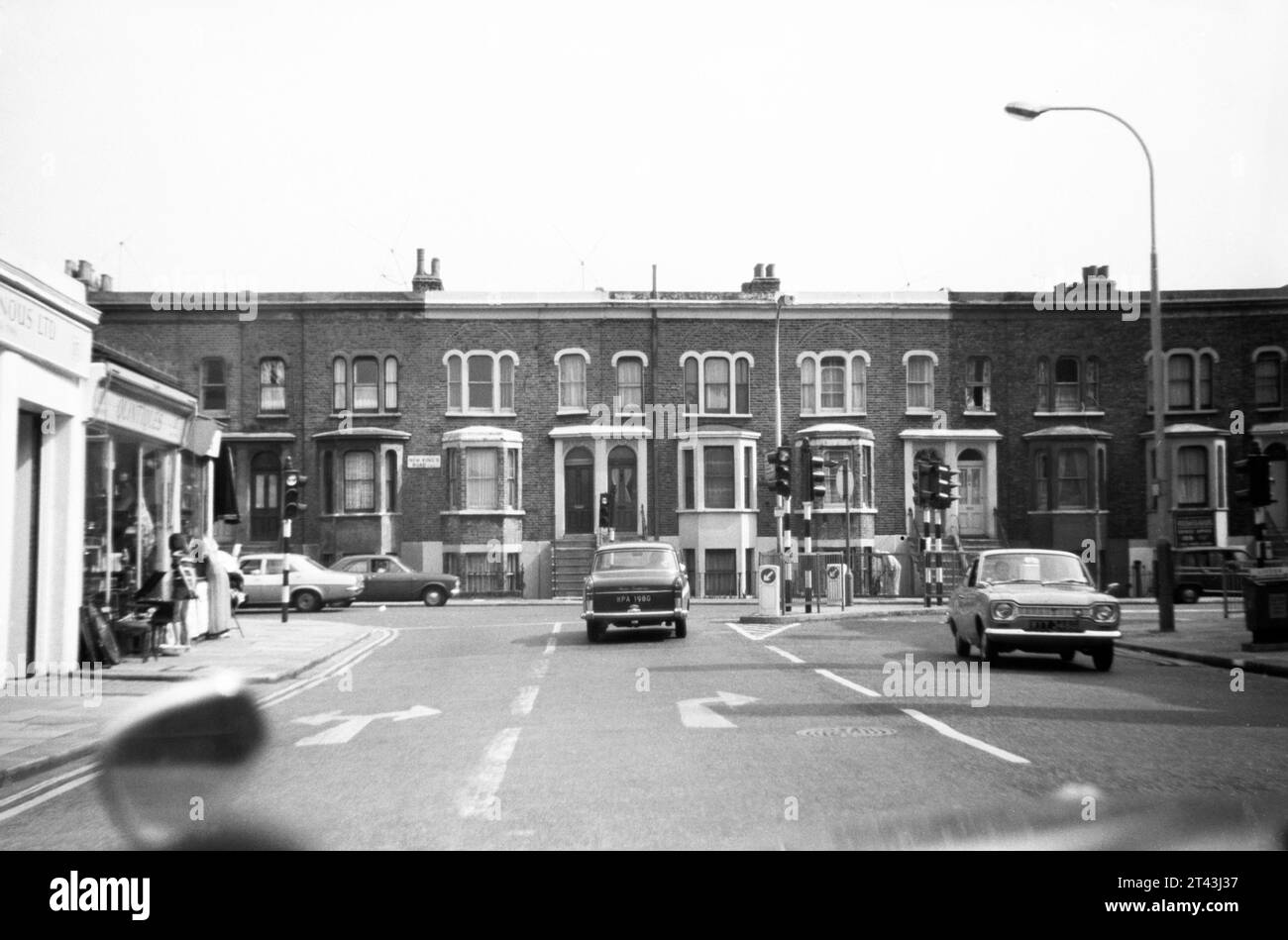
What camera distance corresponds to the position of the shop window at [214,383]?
152 ft

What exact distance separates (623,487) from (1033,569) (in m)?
29.8

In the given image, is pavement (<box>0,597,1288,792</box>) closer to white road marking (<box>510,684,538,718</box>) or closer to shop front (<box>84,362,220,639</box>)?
shop front (<box>84,362,220,639</box>)

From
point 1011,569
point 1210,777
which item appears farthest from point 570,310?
point 1210,777

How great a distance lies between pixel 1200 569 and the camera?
138ft

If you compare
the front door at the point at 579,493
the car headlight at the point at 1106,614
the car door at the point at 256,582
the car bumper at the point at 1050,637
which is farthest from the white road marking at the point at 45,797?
the front door at the point at 579,493

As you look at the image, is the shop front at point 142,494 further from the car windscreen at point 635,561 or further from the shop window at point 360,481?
the shop window at point 360,481

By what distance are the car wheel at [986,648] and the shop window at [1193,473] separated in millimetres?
32766

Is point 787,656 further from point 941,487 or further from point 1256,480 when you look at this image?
point 941,487

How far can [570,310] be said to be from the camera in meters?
47.2

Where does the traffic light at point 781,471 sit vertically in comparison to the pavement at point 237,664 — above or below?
above

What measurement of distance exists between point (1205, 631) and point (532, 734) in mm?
17113

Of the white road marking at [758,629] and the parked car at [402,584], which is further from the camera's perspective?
the parked car at [402,584]

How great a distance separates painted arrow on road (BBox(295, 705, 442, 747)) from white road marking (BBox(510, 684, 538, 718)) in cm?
78
